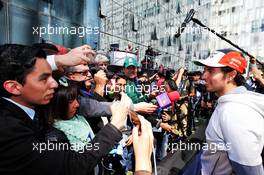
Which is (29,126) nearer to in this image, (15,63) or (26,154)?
(26,154)

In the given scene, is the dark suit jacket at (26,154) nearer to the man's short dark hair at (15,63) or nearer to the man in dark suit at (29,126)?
the man in dark suit at (29,126)

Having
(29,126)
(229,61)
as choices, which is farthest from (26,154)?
(229,61)

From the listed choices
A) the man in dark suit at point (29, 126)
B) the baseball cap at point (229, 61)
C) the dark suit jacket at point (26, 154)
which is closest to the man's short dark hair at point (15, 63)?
the man in dark suit at point (29, 126)

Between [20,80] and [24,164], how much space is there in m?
0.48

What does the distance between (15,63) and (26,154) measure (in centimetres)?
51

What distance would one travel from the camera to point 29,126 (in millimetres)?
1315

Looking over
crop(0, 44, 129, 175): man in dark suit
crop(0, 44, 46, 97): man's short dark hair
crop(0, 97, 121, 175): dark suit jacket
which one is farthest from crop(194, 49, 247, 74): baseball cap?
crop(0, 44, 46, 97): man's short dark hair

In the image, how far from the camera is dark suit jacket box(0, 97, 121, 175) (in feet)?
3.81

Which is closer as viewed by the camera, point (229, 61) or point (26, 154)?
point (26, 154)

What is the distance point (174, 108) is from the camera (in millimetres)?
4836

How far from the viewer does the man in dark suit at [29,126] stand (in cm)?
117

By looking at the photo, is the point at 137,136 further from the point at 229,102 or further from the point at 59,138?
the point at 229,102

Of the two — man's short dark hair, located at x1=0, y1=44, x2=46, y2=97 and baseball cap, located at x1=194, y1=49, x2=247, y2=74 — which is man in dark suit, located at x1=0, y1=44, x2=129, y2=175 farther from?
baseball cap, located at x1=194, y1=49, x2=247, y2=74

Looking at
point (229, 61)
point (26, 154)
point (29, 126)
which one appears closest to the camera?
point (26, 154)
